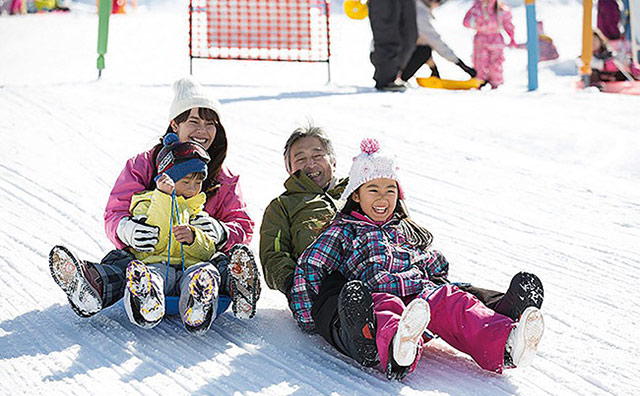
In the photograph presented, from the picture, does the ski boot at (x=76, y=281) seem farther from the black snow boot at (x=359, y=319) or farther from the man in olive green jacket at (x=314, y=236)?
the black snow boot at (x=359, y=319)

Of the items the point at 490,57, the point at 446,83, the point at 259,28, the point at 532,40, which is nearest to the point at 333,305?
the point at 532,40

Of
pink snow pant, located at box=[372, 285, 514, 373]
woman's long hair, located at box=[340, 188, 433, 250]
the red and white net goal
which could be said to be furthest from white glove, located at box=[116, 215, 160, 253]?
the red and white net goal

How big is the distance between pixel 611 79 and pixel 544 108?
11.3ft

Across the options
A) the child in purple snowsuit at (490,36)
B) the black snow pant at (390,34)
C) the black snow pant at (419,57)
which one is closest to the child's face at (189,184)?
the black snow pant at (390,34)

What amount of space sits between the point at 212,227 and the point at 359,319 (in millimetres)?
755

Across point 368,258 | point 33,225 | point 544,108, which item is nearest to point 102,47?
point 544,108

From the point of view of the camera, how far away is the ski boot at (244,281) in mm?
2705

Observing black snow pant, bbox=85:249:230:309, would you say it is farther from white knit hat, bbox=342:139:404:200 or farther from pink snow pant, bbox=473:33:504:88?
pink snow pant, bbox=473:33:504:88

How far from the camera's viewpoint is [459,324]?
2.42 meters

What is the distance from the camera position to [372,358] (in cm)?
235

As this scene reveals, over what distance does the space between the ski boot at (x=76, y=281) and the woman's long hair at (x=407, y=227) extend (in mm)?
839

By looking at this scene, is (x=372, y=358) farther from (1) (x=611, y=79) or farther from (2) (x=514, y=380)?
(1) (x=611, y=79)

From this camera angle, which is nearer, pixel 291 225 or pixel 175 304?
pixel 175 304

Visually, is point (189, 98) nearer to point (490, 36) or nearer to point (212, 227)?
point (212, 227)
